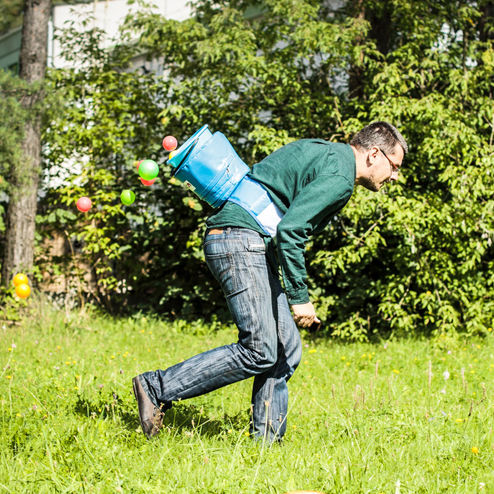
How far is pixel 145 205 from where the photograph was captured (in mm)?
6762

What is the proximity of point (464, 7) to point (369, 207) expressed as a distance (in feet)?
7.70

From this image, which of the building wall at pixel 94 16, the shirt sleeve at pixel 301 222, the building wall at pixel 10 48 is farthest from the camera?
the building wall at pixel 10 48

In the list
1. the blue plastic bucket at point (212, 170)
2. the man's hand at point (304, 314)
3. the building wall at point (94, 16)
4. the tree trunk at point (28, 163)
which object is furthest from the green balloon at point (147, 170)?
the building wall at point (94, 16)

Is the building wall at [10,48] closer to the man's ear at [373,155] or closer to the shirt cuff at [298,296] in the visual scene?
the man's ear at [373,155]

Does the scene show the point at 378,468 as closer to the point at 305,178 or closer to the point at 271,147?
the point at 305,178

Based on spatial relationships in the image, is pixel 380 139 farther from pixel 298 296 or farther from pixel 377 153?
pixel 298 296

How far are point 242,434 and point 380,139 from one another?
1.53 m

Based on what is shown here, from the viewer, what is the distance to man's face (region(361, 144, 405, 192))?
8.47 feet

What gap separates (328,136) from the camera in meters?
5.96

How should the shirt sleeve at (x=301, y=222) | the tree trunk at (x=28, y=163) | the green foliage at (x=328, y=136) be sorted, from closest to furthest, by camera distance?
the shirt sleeve at (x=301, y=222) < the green foliage at (x=328, y=136) < the tree trunk at (x=28, y=163)

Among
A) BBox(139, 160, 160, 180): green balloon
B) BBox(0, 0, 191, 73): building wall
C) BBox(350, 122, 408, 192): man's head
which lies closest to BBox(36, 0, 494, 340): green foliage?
BBox(139, 160, 160, 180): green balloon

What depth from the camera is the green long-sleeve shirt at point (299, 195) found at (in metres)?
2.28

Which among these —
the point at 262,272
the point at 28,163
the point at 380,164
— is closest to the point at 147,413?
the point at 262,272

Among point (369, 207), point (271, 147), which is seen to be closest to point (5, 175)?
point (271, 147)
